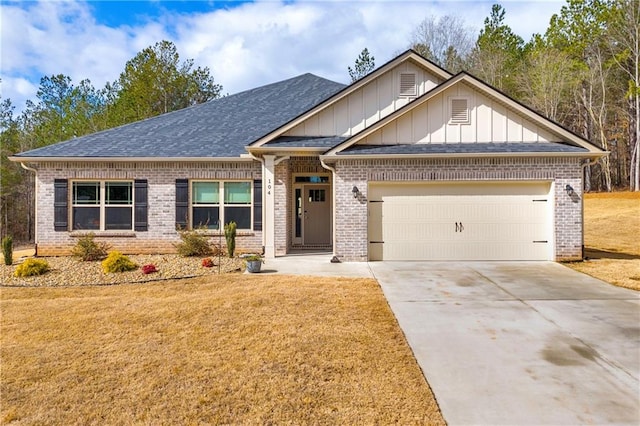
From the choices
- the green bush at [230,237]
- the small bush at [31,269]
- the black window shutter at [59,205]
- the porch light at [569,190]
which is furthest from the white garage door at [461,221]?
the black window shutter at [59,205]

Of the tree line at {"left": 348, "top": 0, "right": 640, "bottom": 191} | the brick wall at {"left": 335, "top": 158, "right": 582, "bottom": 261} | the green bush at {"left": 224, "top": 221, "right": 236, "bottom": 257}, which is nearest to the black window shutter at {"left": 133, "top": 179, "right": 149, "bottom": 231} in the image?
the green bush at {"left": 224, "top": 221, "right": 236, "bottom": 257}

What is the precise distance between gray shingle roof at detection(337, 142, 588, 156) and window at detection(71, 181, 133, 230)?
23.7ft

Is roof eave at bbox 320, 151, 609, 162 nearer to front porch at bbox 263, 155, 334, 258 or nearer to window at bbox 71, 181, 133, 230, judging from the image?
front porch at bbox 263, 155, 334, 258

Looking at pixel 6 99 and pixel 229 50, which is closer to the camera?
Result: pixel 229 50

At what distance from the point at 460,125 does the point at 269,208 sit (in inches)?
239

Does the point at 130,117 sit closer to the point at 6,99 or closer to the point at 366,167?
the point at 6,99

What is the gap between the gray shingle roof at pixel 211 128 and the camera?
1233 cm

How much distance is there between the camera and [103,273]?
988 centimetres

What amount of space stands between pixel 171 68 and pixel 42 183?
18878mm

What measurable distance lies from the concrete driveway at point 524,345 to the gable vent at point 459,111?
4.53 m

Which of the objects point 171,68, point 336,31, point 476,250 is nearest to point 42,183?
point 336,31

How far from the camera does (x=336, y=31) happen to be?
1631cm

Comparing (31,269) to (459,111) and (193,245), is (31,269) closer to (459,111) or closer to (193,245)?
(193,245)

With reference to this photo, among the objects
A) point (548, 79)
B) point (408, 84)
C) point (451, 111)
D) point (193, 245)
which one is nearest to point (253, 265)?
point (193, 245)
